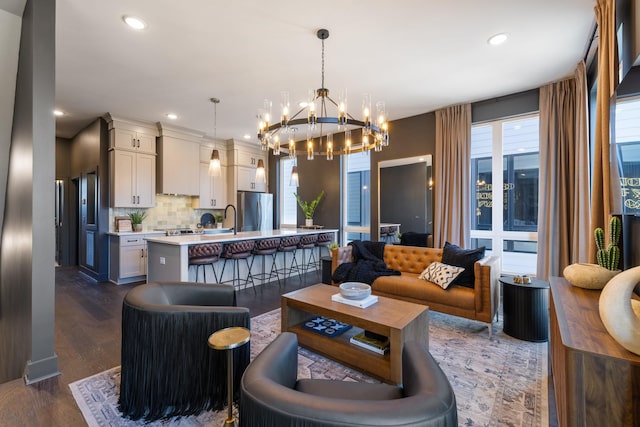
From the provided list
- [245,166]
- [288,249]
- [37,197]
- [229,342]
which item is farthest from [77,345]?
[245,166]

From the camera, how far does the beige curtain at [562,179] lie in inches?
145

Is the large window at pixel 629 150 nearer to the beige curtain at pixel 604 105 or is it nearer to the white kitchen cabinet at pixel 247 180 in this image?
the beige curtain at pixel 604 105

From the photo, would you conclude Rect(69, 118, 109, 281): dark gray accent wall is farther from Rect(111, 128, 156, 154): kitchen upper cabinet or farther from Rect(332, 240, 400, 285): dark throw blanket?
Rect(332, 240, 400, 285): dark throw blanket

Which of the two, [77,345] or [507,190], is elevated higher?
[507,190]

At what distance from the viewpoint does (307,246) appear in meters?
5.59

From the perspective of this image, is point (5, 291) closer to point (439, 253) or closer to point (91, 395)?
point (91, 395)

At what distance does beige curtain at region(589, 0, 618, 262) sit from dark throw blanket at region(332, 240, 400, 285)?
7.19 ft

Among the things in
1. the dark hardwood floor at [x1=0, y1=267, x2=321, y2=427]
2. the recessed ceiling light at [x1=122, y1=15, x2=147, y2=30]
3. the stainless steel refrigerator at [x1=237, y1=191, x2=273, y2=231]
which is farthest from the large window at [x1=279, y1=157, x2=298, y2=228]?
the recessed ceiling light at [x1=122, y1=15, x2=147, y2=30]

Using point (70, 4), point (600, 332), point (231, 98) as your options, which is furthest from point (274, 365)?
point (231, 98)

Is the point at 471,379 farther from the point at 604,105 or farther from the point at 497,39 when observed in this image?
the point at 497,39

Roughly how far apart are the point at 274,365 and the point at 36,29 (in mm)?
3176

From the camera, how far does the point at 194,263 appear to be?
12.9ft

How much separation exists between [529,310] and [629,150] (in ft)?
5.57

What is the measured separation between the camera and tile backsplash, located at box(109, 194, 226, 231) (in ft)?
20.4
